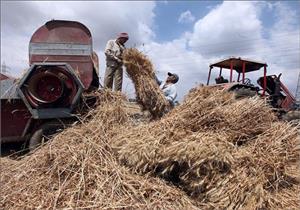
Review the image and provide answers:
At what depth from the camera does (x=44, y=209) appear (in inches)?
131

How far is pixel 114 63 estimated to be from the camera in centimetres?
632

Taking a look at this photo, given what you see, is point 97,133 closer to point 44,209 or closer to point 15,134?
point 44,209

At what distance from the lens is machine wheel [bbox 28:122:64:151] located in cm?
560

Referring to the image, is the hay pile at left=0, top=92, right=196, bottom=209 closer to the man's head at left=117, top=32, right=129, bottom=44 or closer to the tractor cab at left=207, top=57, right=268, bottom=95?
the man's head at left=117, top=32, right=129, bottom=44

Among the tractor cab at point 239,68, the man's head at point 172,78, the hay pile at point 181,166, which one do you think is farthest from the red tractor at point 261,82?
the hay pile at point 181,166

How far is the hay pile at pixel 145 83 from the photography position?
5434mm

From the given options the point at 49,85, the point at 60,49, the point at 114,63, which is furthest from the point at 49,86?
the point at 114,63

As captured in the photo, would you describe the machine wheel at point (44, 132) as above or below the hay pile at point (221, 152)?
below

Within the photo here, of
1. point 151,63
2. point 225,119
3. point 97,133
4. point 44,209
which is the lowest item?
point 44,209

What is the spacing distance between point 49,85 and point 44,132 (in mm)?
737

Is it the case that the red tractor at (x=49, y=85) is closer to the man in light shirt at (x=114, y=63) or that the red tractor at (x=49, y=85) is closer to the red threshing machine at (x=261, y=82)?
the man in light shirt at (x=114, y=63)

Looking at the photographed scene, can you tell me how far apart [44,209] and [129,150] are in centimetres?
100

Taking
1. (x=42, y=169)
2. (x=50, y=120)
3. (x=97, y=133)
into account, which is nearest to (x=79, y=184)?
(x=42, y=169)

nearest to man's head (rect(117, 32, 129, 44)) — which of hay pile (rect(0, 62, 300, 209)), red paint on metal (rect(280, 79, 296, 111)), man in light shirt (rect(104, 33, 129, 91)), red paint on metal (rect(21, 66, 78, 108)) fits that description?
man in light shirt (rect(104, 33, 129, 91))
